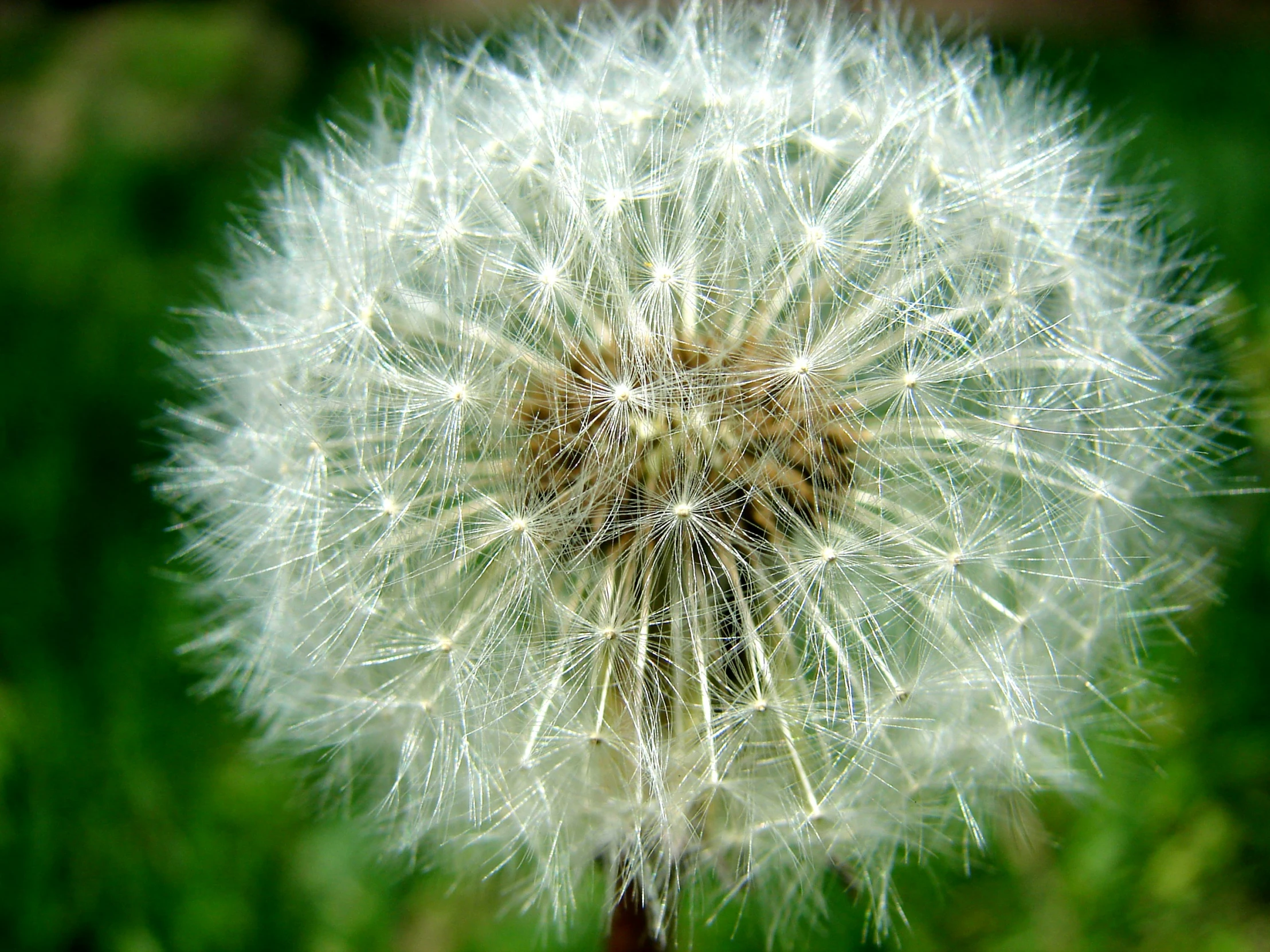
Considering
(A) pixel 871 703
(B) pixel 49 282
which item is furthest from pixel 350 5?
(A) pixel 871 703

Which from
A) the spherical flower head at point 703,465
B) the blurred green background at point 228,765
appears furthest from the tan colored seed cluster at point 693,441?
the blurred green background at point 228,765

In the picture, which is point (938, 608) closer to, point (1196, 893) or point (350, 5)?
point (1196, 893)

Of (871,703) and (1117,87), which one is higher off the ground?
(1117,87)

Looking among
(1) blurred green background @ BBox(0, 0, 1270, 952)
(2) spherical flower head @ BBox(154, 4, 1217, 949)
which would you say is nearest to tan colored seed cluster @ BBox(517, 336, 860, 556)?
(2) spherical flower head @ BBox(154, 4, 1217, 949)

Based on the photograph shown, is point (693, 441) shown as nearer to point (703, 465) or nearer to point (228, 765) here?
point (703, 465)

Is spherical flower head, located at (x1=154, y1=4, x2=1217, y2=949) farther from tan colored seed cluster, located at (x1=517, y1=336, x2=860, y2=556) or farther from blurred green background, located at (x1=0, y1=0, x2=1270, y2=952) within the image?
blurred green background, located at (x1=0, y1=0, x2=1270, y2=952)

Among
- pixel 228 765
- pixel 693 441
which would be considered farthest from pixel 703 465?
pixel 228 765
